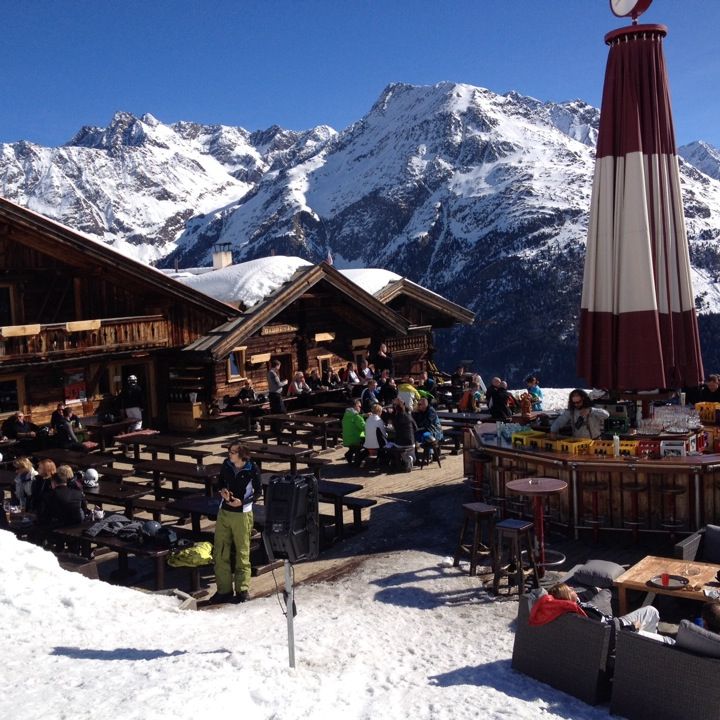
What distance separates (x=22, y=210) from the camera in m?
18.4

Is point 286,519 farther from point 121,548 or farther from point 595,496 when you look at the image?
point 595,496

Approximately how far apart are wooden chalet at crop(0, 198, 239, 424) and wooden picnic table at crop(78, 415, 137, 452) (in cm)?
33

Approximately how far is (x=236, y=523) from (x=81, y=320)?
12.5 meters

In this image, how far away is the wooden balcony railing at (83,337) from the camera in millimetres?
17812

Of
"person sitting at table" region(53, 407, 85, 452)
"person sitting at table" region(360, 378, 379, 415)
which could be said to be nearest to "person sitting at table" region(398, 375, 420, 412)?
"person sitting at table" region(360, 378, 379, 415)

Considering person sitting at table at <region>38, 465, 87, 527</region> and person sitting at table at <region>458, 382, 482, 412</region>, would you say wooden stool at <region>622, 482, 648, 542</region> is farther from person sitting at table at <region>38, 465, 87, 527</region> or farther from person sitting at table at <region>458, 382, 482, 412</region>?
person sitting at table at <region>458, 382, 482, 412</region>

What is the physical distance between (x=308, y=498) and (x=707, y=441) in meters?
6.45

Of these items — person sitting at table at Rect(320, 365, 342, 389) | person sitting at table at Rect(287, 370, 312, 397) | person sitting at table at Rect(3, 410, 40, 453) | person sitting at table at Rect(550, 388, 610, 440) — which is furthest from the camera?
person sitting at table at Rect(320, 365, 342, 389)

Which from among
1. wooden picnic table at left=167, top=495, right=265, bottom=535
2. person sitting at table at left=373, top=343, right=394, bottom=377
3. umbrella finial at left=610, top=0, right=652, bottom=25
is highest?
umbrella finial at left=610, top=0, right=652, bottom=25

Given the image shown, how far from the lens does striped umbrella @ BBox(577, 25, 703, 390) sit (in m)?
11.1

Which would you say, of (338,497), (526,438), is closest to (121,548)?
(338,497)

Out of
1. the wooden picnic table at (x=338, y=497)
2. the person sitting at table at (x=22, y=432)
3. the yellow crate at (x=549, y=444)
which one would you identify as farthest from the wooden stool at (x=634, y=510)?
the person sitting at table at (x=22, y=432)

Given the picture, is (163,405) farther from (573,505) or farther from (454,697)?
(454,697)

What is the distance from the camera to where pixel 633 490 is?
10.7 metres
